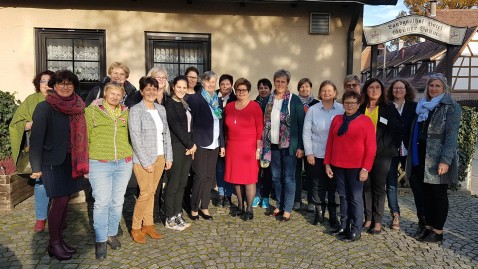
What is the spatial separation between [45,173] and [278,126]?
114 inches

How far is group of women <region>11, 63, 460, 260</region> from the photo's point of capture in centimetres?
385

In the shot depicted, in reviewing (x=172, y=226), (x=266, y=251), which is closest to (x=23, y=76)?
(x=172, y=226)

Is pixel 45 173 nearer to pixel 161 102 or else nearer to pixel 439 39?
pixel 161 102

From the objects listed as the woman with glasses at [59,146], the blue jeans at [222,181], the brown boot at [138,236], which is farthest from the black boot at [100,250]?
the blue jeans at [222,181]

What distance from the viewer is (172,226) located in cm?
483

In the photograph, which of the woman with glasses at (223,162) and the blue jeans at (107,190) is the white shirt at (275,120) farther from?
the blue jeans at (107,190)

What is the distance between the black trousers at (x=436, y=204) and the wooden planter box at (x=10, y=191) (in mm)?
5753

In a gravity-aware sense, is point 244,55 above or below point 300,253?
above

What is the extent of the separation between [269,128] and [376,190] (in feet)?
5.25

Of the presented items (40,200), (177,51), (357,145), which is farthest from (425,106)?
(40,200)

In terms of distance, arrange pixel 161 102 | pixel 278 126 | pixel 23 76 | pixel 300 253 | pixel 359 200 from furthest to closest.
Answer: pixel 23 76 → pixel 278 126 → pixel 161 102 → pixel 359 200 → pixel 300 253

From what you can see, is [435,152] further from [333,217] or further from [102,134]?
[102,134]

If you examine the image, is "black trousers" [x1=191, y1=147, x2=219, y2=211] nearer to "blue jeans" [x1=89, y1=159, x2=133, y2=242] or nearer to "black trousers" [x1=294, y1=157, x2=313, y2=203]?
"blue jeans" [x1=89, y1=159, x2=133, y2=242]

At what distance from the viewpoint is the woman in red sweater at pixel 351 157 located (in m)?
4.31
